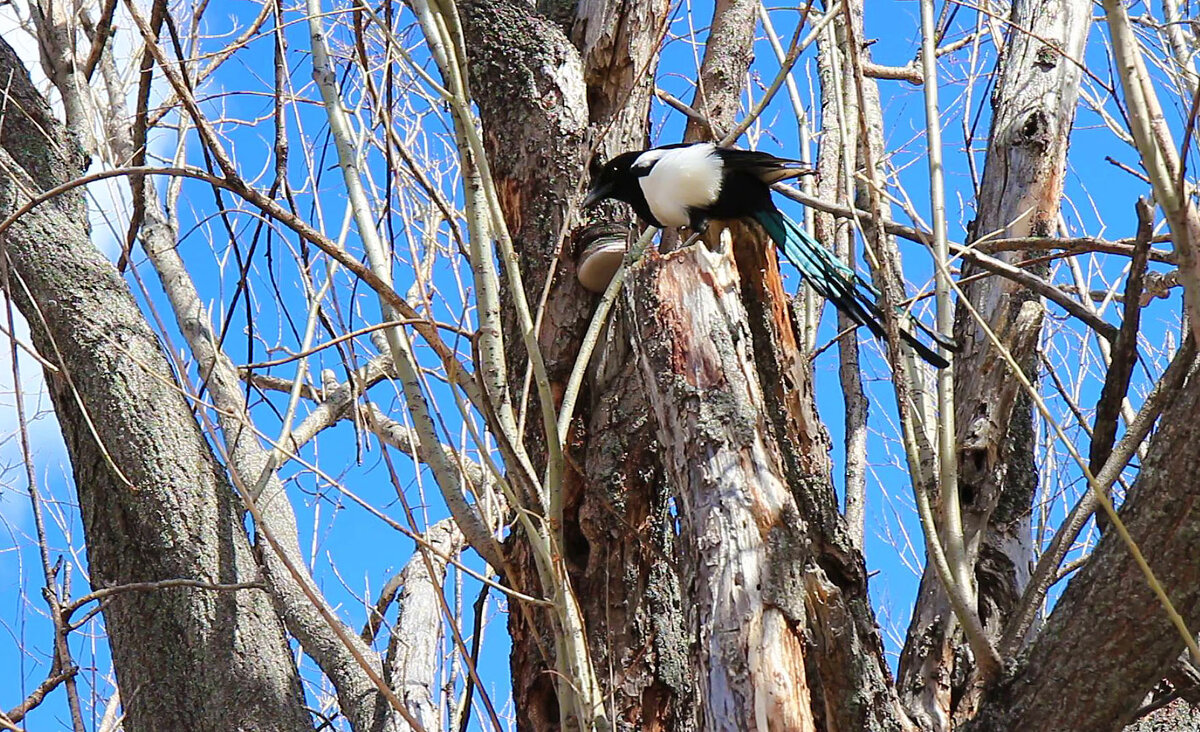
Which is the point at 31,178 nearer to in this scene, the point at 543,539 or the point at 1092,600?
the point at 543,539

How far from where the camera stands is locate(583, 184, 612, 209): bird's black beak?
2.02m

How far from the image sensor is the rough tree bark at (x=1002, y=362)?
6.27 ft

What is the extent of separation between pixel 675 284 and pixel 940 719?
794mm

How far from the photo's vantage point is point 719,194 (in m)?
2.16

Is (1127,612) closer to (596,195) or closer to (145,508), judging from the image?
(596,195)

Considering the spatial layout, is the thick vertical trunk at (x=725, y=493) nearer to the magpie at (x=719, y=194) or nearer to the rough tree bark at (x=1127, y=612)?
the rough tree bark at (x=1127, y=612)

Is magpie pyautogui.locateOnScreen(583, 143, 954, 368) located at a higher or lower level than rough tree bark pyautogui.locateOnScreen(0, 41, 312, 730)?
higher

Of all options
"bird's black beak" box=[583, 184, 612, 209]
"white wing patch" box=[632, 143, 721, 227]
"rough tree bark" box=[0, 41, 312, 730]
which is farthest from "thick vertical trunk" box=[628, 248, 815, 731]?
"rough tree bark" box=[0, 41, 312, 730]

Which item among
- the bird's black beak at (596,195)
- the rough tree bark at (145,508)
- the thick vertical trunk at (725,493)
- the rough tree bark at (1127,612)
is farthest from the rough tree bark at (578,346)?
the rough tree bark at (1127,612)

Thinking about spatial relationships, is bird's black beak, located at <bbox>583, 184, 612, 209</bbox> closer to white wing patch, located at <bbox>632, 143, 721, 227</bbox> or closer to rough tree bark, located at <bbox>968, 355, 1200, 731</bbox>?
white wing patch, located at <bbox>632, 143, 721, 227</bbox>

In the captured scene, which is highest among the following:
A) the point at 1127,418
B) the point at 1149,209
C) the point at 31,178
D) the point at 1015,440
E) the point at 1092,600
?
the point at 31,178

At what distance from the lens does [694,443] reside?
4.99 ft

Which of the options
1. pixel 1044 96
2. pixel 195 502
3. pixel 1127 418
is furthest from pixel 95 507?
A: pixel 1127 418

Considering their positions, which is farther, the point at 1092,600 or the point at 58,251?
the point at 58,251
